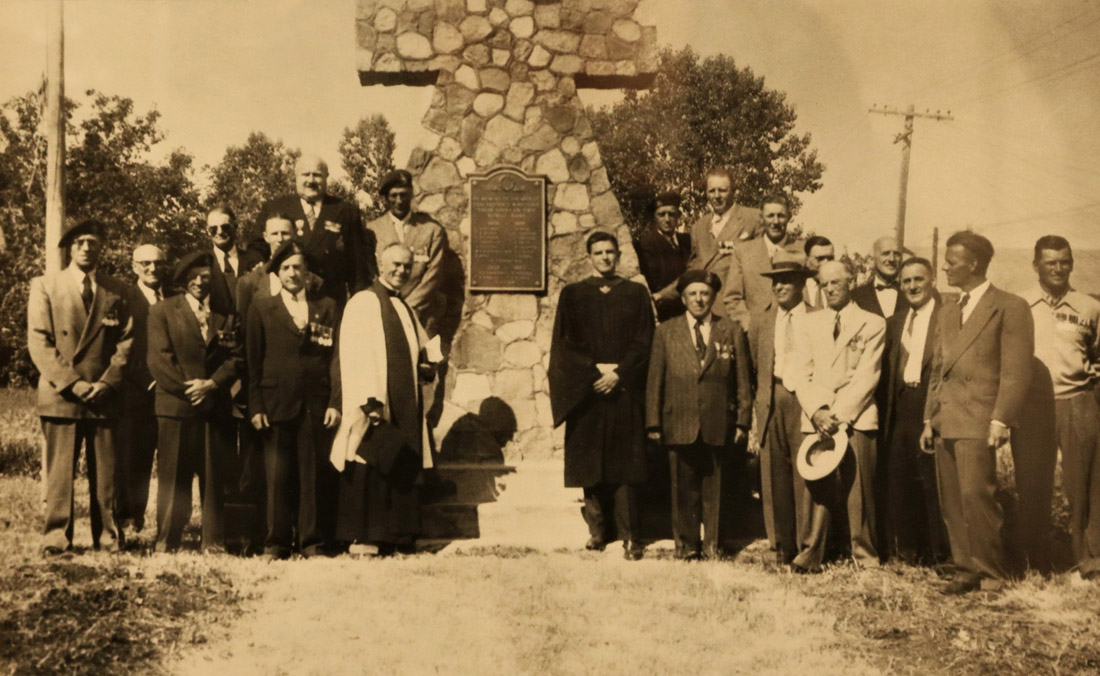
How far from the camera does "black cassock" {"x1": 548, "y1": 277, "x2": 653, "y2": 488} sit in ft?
20.1

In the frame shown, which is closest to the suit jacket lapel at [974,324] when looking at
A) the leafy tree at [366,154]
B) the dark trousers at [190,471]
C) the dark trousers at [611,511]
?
the dark trousers at [611,511]

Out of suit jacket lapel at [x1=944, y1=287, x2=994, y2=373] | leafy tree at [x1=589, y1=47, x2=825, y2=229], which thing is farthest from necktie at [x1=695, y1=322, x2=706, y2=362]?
leafy tree at [x1=589, y1=47, x2=825, y2=229]

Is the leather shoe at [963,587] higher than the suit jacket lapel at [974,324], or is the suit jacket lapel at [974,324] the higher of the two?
the suit jacket lapel at [974,324]

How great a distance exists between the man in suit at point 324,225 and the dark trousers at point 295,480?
1.11m

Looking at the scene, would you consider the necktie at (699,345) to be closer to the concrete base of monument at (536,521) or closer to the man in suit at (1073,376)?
the concrete base of monument at (536,521)

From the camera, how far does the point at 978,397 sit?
503 cm

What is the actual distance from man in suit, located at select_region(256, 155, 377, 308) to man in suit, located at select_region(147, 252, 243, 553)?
33.7 inches

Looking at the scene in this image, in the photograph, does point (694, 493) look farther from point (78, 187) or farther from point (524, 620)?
point (78, 187)

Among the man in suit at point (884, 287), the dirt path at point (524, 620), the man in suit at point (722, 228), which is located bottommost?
the dirt path at point (524, 620)

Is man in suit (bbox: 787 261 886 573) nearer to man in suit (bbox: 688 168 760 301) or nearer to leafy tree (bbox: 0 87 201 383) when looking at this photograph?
man in suit (bbox: 688 168 760 301)

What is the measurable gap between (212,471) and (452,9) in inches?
158

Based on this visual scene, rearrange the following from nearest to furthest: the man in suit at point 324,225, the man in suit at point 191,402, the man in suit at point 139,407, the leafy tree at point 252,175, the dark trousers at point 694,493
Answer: the man in suit at point 191,402, the dark trousers at point 694,493, the man in suit at point 139,407, the man in suit at point 324,225, the leafy tree at point 252,175

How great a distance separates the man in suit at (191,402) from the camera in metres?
5.84

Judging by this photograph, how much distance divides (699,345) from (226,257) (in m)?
3.14
